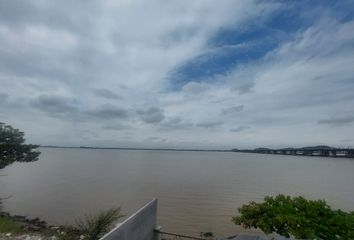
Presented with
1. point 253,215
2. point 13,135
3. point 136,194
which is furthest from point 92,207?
point 253,215

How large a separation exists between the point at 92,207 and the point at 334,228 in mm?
16133

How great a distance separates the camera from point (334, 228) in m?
6.54

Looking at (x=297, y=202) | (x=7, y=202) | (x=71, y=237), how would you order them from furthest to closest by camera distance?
(x=7, y=202) → (x=71, y=237) → (x=297, y=202)

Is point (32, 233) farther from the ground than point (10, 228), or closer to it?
closer to it

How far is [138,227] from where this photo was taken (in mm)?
5531

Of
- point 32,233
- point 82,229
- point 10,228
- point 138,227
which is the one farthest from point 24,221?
point 138,227

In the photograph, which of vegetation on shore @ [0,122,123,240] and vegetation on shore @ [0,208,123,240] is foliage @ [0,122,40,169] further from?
vegetation on shore @ [0,208,123,240]

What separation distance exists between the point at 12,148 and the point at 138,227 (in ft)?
41.8

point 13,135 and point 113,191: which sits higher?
point 13,135

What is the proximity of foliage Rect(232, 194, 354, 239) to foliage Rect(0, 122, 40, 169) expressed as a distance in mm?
12804

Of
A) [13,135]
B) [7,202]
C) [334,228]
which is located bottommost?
[7,202]

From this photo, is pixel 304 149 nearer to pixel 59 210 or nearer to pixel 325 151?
pixel 325 151

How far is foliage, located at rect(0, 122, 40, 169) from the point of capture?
14.8 meters

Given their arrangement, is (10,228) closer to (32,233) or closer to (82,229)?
(32,233)
